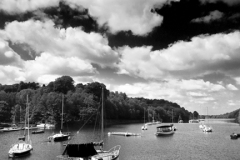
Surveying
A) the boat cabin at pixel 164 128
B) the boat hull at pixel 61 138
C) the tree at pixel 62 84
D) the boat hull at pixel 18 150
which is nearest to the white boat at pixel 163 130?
the boat cabin at pixel 164 128

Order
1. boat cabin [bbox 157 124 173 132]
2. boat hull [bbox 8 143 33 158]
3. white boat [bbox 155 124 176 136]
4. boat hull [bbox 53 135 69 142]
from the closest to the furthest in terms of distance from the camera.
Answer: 1. boat hull [bbox 8 143 33 158]
2. boat hull [bbox 53 135 69 142]
3. white boat [bbox 155 124 176 136]
4. boat cabin [bbox 157 124 173 132]

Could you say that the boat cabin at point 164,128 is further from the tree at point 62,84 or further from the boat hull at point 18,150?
the tree at point 62,84

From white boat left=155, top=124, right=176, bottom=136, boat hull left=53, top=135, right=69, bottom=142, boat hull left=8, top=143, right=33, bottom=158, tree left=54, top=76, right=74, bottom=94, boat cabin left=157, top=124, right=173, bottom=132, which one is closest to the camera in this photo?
boat hull left=8, top=143, right=33, bottom=158

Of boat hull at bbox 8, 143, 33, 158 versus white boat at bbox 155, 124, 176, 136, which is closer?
boat hull at bbox 8, 143, 33, 158

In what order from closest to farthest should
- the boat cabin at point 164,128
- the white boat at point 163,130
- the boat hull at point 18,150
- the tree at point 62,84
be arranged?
the boat hull at point 18,150, the white boat at point 163,130, the boat cabin at point 164,128, the tree at point 62,84

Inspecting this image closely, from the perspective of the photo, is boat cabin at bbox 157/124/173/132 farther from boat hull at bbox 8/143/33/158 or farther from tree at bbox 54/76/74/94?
tree at bbox 54/76/74/94

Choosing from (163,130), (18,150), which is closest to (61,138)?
(18,150)

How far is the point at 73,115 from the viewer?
17725 cm

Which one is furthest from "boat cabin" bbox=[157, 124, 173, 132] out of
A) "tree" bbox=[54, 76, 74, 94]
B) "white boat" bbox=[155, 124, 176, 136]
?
"tree" bbox=[54, 76, 74, 94]

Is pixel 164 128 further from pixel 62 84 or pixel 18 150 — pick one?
pixel 62 84

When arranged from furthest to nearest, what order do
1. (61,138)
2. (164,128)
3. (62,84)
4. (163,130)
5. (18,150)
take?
(62,84), (164,128), (163,130), (61,138), (18,150)

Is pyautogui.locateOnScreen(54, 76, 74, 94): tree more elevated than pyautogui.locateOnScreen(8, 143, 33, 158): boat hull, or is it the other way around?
pyautogui.locateOnScreen(54, 76, 74, 94): tree

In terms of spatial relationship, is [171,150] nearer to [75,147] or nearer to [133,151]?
[133,151]

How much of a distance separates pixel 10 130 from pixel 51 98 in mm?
41667
